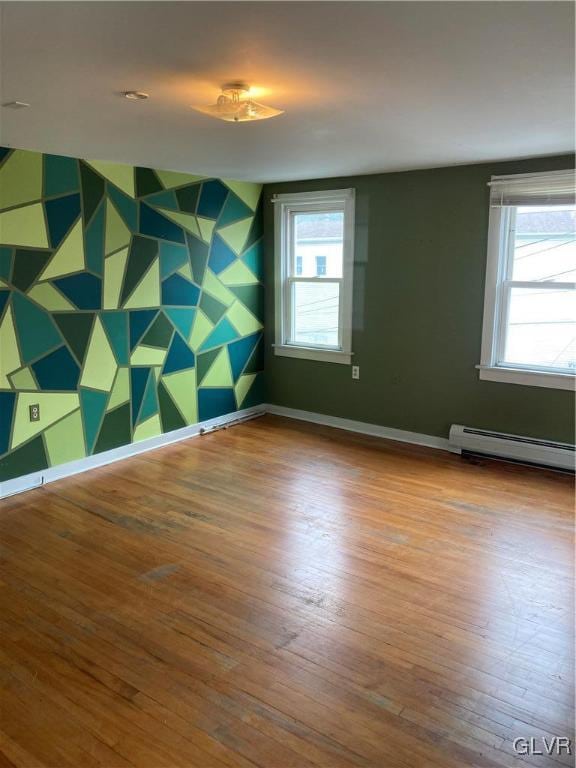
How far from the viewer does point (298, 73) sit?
7.07ft

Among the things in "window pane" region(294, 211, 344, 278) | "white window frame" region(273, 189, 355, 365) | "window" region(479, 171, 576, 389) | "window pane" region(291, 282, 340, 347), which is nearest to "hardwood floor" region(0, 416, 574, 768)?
"window" region(479, 171, 576, 389)

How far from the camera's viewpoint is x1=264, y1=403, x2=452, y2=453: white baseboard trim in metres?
4.89

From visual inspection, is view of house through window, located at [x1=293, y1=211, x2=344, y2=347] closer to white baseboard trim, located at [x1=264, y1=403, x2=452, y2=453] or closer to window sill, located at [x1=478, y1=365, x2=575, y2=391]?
white baseboard trim, located at [x1=264, y1=403, x2=452, y2=453]

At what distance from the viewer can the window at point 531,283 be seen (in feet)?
13.5

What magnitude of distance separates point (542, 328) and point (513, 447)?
881mm

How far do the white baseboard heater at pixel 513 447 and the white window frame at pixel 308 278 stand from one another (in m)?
1.21

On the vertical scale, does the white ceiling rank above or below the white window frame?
above

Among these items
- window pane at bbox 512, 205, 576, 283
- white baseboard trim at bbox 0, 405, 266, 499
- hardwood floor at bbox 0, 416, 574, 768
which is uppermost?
window pane at bbox 512, 205, 576, 283

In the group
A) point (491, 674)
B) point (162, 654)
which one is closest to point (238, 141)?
point (162, 654)

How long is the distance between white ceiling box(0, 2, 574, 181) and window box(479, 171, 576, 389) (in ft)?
1.46

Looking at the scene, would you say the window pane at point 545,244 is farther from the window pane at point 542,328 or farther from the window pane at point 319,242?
the window pane at point 319,242

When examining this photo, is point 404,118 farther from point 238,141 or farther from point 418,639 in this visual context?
point 418,639

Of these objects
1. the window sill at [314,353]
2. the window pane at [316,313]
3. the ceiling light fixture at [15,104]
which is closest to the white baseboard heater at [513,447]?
the window sill at [314,353]

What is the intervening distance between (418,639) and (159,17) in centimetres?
239
